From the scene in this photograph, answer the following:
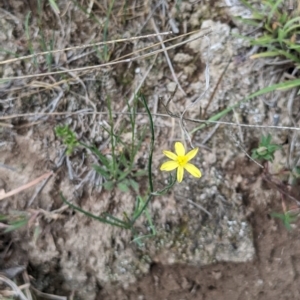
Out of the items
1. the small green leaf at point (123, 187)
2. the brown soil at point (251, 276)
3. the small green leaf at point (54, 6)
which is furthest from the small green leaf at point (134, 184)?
the small green leaf at point (54, 6)

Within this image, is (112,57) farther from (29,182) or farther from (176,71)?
(29,182)

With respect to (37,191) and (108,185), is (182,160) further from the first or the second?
(37,191)

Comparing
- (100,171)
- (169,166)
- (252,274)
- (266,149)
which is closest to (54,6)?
(100,171)

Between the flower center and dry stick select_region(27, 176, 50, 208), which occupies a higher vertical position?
the flower center

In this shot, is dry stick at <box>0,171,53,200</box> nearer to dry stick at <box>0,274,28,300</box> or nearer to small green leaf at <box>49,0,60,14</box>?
dry stick at <box>0,274,28,300</box>

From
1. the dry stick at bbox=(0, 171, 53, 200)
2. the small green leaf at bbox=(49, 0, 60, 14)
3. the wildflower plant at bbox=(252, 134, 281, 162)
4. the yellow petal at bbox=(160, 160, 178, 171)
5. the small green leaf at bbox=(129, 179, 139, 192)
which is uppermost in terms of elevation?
the small green leaf at bbox=(49, 0, 60, 14)

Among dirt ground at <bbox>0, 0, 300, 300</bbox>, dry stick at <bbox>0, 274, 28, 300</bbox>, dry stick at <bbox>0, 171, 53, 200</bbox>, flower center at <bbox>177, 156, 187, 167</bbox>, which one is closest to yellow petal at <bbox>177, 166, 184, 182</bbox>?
flower center at <bbox>177, 156, 187, 167</bbox>

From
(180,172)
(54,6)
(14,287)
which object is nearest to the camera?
(180,172)
